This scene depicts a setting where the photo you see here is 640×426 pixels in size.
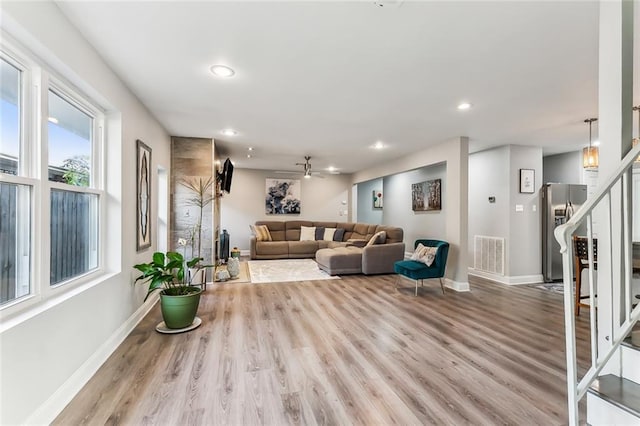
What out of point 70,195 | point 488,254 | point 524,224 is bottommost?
point 488,254

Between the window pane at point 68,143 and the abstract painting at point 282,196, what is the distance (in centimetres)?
635

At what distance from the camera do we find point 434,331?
10.2 ft

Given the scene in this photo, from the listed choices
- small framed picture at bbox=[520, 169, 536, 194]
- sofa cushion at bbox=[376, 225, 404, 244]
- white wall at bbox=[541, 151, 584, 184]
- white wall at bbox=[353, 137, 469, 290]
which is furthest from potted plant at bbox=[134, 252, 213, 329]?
white wall at bbox=[541, 151, 584, 184]

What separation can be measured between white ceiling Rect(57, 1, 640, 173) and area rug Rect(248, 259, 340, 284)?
2.77 m

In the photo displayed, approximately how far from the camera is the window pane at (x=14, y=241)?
61.8 inches

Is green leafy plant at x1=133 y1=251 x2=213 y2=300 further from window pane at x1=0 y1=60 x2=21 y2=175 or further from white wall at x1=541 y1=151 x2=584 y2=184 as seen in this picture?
white wall at x1=541 y1=151 x2=584 y2=184

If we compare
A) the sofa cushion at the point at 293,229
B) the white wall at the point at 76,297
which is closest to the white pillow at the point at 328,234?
the sofa cushion at the point at 293,229

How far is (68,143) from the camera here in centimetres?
225

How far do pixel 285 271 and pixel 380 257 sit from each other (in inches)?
77.8

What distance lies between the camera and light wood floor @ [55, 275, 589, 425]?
5.93 ft

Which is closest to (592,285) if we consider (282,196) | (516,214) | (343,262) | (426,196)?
(516,214)

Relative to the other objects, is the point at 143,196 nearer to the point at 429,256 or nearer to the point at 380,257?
the point at 429,256

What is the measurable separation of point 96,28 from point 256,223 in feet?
21.3

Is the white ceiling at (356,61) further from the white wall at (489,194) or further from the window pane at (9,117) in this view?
the white wall at (489,194)
